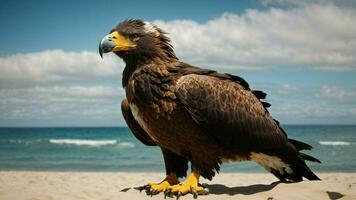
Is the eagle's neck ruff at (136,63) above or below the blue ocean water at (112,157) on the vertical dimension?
above

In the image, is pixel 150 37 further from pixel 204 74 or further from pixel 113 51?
pixel 204 74

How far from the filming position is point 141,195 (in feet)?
18.8

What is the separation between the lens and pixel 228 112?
532 cm

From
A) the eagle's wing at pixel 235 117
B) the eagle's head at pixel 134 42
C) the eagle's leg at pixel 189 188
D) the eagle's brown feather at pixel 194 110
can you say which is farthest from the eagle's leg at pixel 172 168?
the eagle's head at pixel 134 42

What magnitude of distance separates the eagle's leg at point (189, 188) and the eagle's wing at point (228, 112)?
62cm

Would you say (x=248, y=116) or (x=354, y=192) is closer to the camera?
(x=248, y=116)

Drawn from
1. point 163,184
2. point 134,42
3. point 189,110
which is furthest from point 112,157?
point 189,110

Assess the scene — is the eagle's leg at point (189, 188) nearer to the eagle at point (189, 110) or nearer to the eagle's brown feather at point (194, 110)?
the eagle at point (189, 110)

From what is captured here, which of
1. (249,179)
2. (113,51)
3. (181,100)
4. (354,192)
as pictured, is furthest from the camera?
(249,179)

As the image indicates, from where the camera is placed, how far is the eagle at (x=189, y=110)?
5.18m

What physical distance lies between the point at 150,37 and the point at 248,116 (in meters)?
1.67

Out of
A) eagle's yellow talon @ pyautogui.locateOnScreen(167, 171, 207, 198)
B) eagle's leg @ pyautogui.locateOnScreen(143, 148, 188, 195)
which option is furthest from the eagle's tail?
eagle's leg @ pyautogui.locateOnScreen(143, 148, 188, 195)

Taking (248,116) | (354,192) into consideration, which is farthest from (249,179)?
(248,116)

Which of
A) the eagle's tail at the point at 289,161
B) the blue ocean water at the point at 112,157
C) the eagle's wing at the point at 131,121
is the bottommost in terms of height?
the blue ocean water at the point at 112,157
